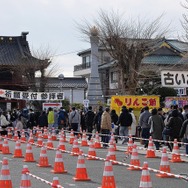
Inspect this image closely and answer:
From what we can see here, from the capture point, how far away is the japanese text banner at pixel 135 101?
91.6 feet

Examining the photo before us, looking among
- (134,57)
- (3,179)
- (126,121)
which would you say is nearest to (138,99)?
(126,121)

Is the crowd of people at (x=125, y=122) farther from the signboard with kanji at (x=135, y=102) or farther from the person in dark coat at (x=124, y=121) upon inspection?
the signboard with kanji at (x=135, y=102)

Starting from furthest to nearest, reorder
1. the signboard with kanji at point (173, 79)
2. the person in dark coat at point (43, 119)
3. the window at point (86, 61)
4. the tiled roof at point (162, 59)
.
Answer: the window at point (86, 61) < the tiled roof at point (162, 59) < the person in dark coat at point (43, 119) < the signboard with kanji at point (173, 79)

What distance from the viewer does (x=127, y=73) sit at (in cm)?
3569

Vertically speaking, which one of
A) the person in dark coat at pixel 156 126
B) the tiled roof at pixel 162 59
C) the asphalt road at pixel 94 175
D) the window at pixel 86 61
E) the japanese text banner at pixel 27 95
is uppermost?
the window at pixel 86 61

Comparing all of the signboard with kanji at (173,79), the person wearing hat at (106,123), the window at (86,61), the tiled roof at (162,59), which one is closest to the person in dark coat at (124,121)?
the person wearing hat at (106,123)

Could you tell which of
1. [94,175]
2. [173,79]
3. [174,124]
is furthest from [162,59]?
[94,175]

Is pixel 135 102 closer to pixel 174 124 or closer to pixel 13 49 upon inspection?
pixel 174 124

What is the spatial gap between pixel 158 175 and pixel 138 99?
50.1ft

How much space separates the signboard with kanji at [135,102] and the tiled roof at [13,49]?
103 ft

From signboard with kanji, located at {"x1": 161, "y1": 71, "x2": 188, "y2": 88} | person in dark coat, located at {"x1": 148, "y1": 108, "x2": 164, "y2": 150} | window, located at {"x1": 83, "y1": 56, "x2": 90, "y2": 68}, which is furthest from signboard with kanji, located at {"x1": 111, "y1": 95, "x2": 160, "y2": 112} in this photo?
window, located at {"x1": 83, "y1": 56, "x2": 90, "y2": 68}

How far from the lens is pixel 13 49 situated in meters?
61.1

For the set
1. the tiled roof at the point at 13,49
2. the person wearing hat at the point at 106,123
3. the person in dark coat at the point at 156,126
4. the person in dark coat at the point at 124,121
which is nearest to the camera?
the person in dark coat at the point at 156,126

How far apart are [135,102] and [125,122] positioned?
5.48 m
